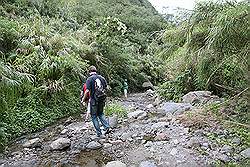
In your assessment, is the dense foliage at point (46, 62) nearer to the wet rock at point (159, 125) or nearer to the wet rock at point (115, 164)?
the wet rock at point (115, 164)

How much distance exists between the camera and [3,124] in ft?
26.1

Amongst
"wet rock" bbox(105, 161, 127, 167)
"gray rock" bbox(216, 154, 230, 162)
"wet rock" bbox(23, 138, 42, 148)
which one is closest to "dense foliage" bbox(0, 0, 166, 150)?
"wet rock" bbox(23, 138, 42, 148)

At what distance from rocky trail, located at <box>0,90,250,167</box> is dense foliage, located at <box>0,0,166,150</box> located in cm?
89

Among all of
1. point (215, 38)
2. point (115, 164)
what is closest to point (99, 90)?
point (115, 164)

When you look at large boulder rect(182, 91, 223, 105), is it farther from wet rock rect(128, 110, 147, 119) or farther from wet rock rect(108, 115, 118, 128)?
wet rock rect(108, 115, 118, 128)

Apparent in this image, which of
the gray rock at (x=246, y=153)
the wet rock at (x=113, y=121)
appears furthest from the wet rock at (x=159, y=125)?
the gray rock at (x=246, y=153)

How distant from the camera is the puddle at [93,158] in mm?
6130

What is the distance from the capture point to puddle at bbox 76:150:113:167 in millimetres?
6130

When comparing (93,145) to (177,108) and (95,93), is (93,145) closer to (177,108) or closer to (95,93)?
(95,93)

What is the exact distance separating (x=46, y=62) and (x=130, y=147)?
4.58 meters

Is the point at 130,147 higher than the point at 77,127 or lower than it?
lower

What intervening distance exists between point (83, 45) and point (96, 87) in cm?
636

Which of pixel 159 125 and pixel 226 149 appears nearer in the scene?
pixel 226 149

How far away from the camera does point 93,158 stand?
6.43 metres
